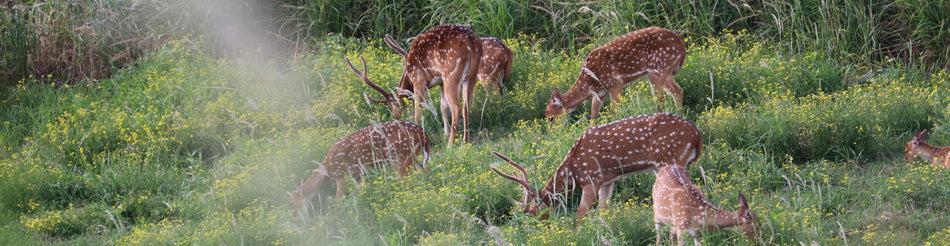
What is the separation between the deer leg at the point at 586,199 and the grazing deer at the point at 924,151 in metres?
2.20

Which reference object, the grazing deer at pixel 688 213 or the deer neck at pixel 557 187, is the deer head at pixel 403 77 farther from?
the grazing deer at pixel 688 213

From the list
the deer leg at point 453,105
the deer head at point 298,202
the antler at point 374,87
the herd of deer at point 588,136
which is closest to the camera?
the herd of deer at point 588,136

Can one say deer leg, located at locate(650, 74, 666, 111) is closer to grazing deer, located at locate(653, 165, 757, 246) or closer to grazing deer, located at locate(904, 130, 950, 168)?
grazing deer, located at locate(904, 130, 950, 168)

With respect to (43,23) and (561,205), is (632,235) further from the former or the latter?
(43,23)

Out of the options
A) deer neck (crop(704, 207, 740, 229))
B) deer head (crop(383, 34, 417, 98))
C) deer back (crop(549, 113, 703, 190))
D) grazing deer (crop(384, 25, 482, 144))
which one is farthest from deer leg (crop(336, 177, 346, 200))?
deer neck (crop(704, 207, 740, 229))

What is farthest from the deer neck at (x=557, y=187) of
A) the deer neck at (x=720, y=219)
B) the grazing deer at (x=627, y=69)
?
the grazing deer at (x=627, y=69)

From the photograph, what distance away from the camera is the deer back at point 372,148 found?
10.7 meters

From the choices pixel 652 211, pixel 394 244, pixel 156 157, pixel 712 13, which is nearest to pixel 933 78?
pixel 712 13

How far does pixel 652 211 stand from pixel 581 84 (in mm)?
2617

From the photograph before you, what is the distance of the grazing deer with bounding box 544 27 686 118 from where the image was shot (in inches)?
472

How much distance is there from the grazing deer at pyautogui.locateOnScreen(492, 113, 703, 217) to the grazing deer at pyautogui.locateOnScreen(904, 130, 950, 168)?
1.56m

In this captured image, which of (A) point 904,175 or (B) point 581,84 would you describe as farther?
(B) point 581,84

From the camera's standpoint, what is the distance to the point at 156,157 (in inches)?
472

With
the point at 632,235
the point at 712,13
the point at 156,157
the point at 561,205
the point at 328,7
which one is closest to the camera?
the point at 632,235
